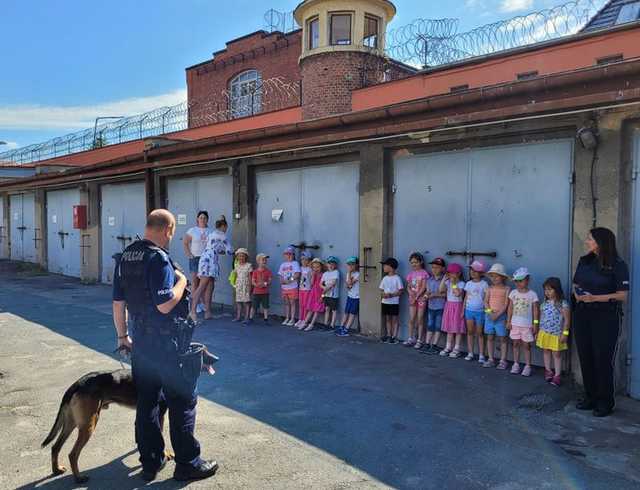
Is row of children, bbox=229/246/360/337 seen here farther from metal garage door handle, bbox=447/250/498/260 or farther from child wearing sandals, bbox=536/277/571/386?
child wearing sandals, bbox=536/277/571/386

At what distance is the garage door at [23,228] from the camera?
61.1 ft

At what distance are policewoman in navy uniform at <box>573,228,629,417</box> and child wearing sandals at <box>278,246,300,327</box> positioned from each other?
4605 mm

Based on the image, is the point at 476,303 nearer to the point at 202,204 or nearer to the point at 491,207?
the point at 491,207

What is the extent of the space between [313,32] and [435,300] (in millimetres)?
12031

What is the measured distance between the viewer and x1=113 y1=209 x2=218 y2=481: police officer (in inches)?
139

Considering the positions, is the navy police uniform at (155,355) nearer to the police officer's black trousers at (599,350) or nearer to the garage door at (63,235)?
the police officer's black trousers at (599,350)

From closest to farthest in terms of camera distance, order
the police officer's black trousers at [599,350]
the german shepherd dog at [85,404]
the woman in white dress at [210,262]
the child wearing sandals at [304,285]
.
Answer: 1. the german shepherd dog at [85,404]
2. the police officer's black trousers at [599,350]
3. the child wearing sandals at [304,285]
4. the woman in white dress at [210,262]

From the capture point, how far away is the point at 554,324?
18.8ft

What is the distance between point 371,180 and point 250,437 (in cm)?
451

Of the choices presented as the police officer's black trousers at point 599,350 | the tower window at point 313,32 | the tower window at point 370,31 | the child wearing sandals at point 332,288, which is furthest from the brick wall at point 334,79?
the police officer's black trousers at point 599,350

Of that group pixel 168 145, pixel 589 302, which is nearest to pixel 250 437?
pixel 589 302

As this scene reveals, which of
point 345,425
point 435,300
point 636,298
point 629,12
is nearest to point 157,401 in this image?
point 345,425

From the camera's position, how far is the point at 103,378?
3732 millimetres

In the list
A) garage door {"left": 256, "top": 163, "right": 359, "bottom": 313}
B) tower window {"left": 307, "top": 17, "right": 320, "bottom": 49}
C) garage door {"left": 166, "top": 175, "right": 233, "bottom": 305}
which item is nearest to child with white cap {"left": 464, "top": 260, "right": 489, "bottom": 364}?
garage door {"left": 256, "top": 163, "right": 359, "bottom": 313}
